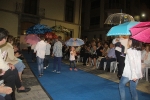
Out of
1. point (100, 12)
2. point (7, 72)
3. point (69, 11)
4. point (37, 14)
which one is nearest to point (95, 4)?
point (100, 12)

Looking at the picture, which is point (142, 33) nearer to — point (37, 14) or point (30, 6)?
point (37, 14)

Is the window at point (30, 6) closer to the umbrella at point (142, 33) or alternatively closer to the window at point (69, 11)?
the window at point (69, 11)

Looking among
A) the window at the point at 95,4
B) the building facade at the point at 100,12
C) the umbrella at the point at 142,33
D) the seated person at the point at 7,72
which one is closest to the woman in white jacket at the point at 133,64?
the umbrella at the point at 142,33

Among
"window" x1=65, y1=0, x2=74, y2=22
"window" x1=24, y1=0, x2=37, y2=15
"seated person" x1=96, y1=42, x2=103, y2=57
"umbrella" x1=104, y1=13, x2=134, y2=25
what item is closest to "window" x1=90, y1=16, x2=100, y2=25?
"window" x1=65, y1=0, x2=74, y2=22

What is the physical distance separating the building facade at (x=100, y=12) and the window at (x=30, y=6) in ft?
41.0

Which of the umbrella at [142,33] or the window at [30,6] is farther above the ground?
the window at [30,6]

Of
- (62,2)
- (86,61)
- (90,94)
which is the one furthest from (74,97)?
(62,2)

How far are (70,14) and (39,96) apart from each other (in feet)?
66.3

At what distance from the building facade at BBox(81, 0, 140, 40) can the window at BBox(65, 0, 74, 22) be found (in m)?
6.29

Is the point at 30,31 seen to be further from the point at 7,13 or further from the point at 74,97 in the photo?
the point at 7,13

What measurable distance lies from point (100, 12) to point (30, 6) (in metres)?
13.1

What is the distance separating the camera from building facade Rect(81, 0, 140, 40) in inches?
1008

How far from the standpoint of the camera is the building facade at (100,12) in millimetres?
25609

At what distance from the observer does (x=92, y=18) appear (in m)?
29.0
